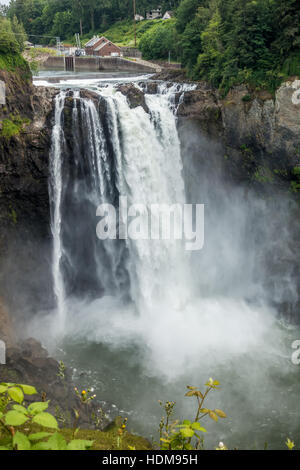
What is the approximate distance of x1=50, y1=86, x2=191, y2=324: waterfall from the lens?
17094 millimetres

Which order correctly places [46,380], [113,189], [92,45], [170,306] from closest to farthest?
1. [46,380]
2. [113,189]
3. [170,306]
4. [92,45]

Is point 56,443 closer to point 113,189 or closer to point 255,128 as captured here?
point 113,189

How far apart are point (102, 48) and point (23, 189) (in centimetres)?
3164

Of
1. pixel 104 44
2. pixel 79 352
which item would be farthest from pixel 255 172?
pixel 104 44

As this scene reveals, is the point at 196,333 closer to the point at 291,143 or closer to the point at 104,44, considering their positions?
the point at 291,143

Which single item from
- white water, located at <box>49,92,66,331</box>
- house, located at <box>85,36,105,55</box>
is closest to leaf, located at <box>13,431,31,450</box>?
white water, located at <box>49,92,66,331</box>

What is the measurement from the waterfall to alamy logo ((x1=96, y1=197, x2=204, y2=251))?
0.23m

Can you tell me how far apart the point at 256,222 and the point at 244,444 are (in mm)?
11851

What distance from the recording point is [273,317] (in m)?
18.7

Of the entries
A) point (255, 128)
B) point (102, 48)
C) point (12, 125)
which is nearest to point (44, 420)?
point (12, 125)

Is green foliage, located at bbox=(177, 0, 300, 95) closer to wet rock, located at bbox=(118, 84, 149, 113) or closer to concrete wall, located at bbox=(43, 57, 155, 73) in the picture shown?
wet rock, located at bbox=(118, 84, 149, 113)

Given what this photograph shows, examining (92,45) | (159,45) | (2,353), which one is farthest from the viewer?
(92,45)

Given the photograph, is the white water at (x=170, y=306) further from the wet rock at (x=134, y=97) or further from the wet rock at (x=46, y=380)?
the wet rock at (x=46, y=380)

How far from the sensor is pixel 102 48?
4144 cm
